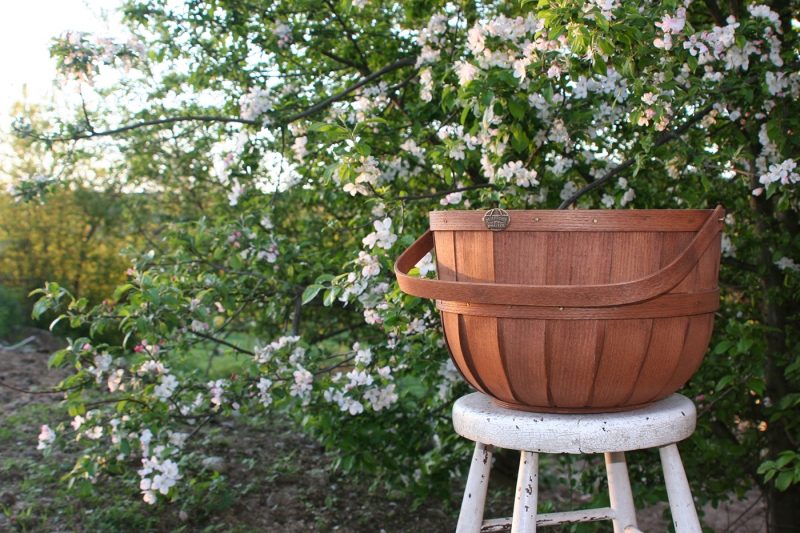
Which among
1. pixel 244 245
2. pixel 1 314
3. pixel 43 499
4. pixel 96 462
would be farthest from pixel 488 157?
pixel 1 314

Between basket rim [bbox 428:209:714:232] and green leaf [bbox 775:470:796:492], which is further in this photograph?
green leaf [bbox 775:470:796:492]

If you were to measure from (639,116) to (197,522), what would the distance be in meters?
2.33

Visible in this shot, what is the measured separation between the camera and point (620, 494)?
203cm

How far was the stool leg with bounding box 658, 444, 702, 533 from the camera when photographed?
166 centimetres

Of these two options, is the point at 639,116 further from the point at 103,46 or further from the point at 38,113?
the point at 38,113

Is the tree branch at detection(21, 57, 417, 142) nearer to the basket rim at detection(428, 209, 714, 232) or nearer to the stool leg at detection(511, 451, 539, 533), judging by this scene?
the basket rim at detection(428, 209, 714, 232)

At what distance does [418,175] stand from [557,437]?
1.87 m

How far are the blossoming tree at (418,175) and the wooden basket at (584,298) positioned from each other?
498mm

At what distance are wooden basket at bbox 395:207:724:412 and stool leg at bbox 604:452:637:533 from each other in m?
0.46

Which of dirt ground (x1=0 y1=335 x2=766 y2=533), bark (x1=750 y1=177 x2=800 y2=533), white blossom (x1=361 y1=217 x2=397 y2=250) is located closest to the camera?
white blossom (x1=361 y1=217 x2=397 y2=250)

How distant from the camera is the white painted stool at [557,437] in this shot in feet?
5.10

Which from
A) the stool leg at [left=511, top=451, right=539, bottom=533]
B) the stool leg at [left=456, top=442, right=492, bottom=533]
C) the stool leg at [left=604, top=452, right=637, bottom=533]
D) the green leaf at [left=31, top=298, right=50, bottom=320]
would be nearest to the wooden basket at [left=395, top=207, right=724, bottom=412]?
the stool leg at [left=511, top=451, right=539, bottom=533]

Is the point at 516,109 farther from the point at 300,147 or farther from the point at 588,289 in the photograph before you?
the point at 300,147

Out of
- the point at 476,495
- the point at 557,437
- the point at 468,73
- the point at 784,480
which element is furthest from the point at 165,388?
the point at 784,480
